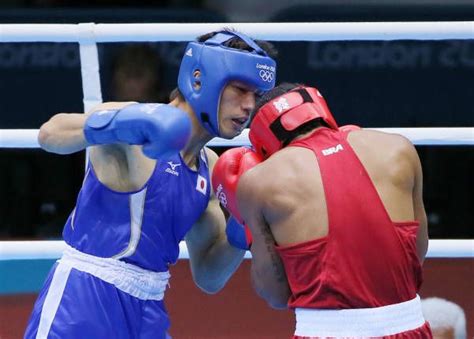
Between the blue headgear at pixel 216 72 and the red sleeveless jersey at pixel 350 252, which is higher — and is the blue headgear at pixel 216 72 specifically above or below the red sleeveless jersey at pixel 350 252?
above

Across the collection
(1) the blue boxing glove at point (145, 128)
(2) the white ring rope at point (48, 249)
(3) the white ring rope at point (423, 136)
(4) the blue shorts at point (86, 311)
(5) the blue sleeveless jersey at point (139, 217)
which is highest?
(1) the blue boxing glove at point (145, 128)

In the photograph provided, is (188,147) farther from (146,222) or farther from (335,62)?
(335,62)

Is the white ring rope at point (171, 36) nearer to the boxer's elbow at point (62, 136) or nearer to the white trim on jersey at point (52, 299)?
the white trim on jersey at point (52, 299)

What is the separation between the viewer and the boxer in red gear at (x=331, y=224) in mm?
2373

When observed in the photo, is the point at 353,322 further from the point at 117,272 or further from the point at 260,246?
the point at 117,272

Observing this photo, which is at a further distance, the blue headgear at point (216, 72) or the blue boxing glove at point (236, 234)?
the blue boxing glove at point (236, 234)

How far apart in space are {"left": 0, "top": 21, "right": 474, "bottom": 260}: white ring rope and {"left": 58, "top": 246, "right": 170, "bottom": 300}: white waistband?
46 centimetres

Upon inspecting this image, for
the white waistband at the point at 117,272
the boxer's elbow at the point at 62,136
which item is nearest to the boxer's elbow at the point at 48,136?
the boxer's elbow at the point at 62,136

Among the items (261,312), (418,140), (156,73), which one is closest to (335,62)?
(156,73)

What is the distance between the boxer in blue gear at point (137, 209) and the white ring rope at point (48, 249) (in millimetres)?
426

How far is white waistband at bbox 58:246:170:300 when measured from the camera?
8.47ft

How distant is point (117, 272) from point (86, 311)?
0.11 m

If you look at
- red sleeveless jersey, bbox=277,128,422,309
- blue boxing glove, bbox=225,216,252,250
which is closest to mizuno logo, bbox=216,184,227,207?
blue boxing glove, bbox=225,216,252,250

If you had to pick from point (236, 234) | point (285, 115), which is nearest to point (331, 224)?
point (285, 115)
